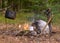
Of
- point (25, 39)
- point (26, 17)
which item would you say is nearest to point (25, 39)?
point (25, 39)

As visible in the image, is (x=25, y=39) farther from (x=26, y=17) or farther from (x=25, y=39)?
(x=26, y=17)

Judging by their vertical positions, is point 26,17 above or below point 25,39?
below

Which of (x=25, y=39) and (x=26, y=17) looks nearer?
→ (x=25, y=39)

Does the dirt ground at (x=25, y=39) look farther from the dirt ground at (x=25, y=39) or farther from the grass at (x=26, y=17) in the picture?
the grass at (x=26, y=17)

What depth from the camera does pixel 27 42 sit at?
6246mm

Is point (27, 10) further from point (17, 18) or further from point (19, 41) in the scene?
point (19, 41)

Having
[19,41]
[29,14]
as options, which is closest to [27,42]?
[19,41]

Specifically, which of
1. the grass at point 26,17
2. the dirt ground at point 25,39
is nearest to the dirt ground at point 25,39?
the dirt ground at point 25,39

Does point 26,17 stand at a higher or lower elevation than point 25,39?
lower

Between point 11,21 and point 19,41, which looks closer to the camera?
point 19,41

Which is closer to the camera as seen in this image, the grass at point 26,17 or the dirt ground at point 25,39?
the dirt ground at point 25,39

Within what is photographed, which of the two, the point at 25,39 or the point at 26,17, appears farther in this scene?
the point at 26,17

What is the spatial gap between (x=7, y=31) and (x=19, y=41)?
127 centimetres

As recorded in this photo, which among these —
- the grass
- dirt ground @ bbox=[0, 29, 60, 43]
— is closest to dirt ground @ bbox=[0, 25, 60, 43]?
A: dirt ground @ bbox=[0, 29, 60, 43]
